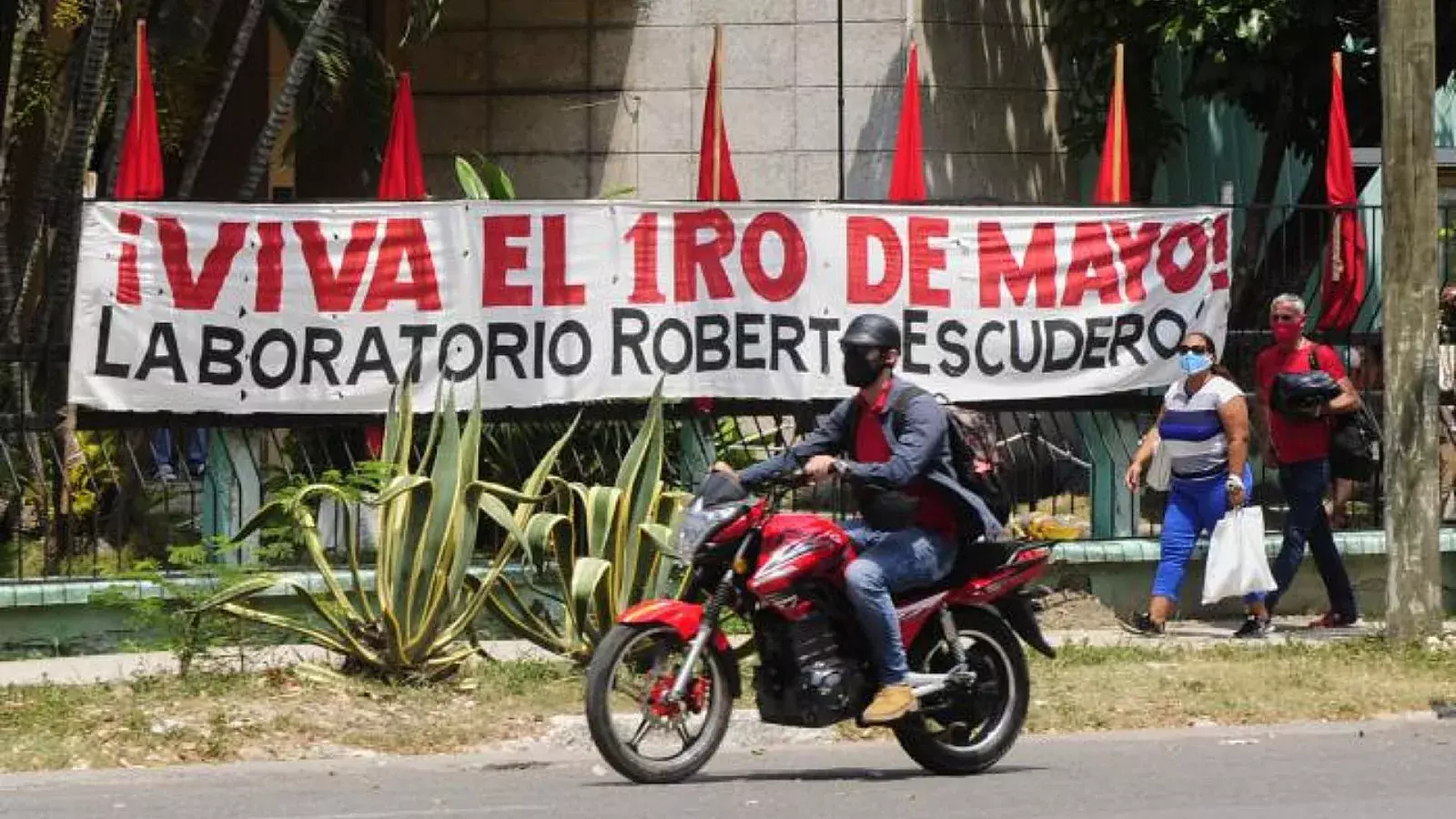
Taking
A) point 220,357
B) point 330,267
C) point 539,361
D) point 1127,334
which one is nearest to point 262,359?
point 220,357

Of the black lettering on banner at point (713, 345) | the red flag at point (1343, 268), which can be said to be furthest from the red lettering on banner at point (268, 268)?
the red flag at point (1343, 268)

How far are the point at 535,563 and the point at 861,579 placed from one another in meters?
2.59

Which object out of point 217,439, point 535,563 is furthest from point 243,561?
point 535,563

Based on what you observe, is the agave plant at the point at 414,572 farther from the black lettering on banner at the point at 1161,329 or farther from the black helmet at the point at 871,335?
the black lettering on banner at the point at 1161,329

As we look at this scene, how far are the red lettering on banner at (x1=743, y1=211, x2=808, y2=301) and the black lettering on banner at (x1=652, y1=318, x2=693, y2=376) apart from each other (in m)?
0.39

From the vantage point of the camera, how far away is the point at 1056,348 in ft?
42.1

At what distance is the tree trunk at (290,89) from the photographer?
1437 centimetres

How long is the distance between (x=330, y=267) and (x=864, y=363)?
4.23 metres

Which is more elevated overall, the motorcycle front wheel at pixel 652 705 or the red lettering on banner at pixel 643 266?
the red lettering on banner at pixel 643 266

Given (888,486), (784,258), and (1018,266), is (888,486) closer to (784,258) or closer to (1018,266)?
(784,258)

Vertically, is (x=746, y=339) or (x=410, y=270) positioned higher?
(x=410, y=270)

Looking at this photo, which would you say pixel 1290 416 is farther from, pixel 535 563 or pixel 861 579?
pixel 861 579

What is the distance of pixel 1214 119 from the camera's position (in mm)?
18500

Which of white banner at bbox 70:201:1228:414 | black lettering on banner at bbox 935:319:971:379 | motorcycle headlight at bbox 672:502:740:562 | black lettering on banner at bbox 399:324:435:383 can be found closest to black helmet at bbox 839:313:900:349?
motorcycle headlight at bbox 672:502:740:562
